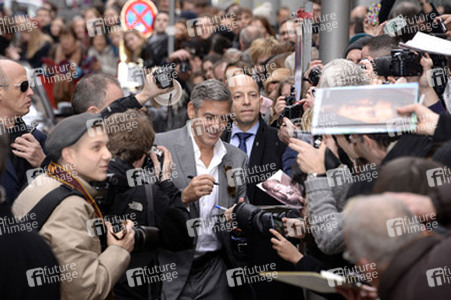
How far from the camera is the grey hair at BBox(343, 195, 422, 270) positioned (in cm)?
281

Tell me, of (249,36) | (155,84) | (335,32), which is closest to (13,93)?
(155,84)

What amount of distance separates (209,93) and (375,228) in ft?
10.8

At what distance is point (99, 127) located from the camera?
475 cm

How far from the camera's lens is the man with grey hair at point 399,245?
9.26 feet

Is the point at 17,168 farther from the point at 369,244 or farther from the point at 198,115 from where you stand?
the point at 369,244

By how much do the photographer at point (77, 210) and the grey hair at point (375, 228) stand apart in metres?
1.83

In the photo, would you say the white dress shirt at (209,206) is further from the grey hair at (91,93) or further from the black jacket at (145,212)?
the grey hair at (91,93)

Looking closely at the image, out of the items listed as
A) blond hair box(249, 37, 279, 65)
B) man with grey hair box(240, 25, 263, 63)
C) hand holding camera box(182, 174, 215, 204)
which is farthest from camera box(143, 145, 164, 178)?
man with grey hair box(240, 25, 263, 63)

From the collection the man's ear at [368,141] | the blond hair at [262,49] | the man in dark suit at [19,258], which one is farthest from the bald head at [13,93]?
the blond hair at [262,49]

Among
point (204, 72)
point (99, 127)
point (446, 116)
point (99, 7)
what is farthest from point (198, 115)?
point (99, 7)

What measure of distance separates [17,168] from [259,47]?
416 cm

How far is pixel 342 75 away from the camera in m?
4.84

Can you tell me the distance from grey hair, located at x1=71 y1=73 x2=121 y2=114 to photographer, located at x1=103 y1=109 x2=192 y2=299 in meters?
0.98

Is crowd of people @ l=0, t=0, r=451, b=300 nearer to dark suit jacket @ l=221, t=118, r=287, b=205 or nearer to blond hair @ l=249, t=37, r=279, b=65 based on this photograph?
dark suit jacket @ l=221, t=118, r=287, b=205
